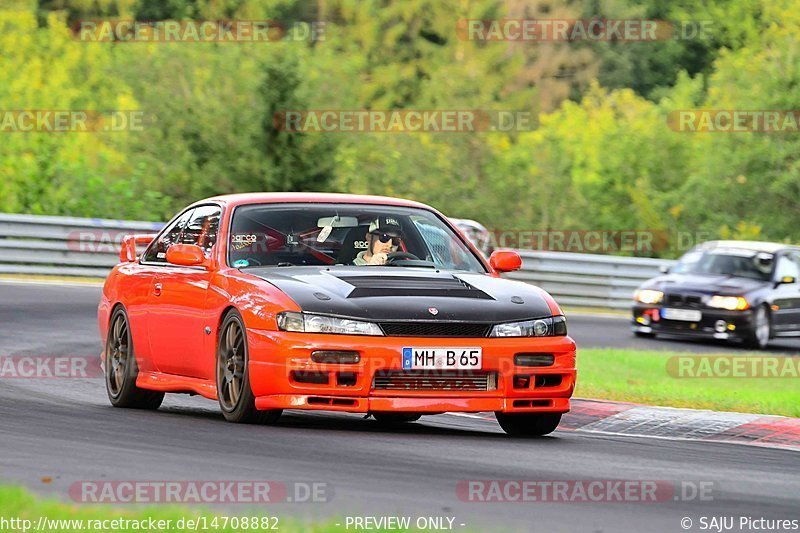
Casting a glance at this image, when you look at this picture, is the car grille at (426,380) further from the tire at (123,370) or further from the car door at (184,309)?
the tire at (123,370)

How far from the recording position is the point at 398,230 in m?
10.9

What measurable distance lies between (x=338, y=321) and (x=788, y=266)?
15.9 m

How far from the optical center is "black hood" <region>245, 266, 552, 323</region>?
9.56m

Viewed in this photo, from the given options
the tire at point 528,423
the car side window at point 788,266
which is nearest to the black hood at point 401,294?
the tire at point 528,423

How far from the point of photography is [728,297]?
Answer: 23.0m

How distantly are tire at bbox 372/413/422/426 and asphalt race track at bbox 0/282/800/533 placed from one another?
14 cm

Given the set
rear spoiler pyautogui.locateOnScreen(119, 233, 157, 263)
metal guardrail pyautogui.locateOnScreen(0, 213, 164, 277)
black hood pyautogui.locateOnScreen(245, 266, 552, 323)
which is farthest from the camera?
metal guardrail pyautogui.locateOnScreen(0, 213, 164, 277)

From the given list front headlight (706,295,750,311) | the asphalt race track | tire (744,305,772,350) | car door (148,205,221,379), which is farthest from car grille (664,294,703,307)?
car door (148,205,221,379)

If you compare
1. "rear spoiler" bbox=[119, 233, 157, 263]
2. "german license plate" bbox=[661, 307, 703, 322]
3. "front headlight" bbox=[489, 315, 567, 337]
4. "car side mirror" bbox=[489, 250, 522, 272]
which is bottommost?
"german license plate" bbox=[661, 307, 703, 322]

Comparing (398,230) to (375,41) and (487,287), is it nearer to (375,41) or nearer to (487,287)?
(487,287)

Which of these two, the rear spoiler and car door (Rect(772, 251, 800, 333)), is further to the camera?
car door (Rect(772, 251, 800, 333))

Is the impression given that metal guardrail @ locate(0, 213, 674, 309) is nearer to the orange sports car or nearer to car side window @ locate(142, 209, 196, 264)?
car side window @ locate(142, 209, 196, 264)

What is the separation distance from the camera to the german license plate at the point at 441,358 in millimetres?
9477

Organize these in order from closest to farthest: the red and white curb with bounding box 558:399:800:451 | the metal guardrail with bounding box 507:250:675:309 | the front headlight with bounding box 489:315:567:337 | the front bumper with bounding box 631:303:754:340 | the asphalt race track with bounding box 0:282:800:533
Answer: the asphalt race track with bounding box 0:282:800:533 < the front headlight with bounding box 489:315:567:337 < the red and white curb with bounding box 558:399:800:451 < the front bumper with bounding box 631:303:754:340 < the metal guardrail with bounding box 507:250:675:309
